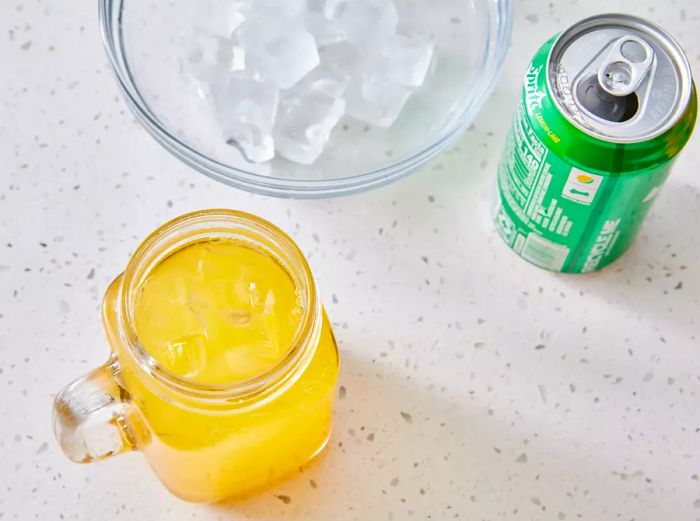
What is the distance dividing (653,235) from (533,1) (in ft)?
0.81

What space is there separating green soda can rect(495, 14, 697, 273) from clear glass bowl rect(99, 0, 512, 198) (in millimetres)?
105

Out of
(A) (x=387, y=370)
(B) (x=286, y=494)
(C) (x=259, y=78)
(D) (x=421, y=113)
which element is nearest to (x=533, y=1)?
(D) (x=421, y=113)

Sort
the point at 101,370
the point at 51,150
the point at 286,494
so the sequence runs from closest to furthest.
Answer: the point at 101,370 → the point at 286,494 → the point at 51,150

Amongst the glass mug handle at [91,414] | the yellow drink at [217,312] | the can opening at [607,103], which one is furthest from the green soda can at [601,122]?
the glass mug handle at [91,414]

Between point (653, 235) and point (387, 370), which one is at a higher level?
point (653, 235)

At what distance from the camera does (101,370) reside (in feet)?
2.40

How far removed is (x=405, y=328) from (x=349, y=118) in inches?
7.8

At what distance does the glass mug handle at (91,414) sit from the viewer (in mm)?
720

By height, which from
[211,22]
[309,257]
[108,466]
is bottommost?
[108,466]

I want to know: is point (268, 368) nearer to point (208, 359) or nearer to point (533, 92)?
point (208, 359)

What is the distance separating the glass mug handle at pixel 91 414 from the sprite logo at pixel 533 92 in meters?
0.34

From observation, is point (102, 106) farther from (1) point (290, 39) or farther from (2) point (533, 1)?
(2) point (533, 1)

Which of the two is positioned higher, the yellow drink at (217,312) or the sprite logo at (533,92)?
the sprite logo at (533,92)

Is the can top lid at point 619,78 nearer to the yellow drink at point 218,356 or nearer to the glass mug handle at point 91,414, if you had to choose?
the yellow drink at point 218,356
